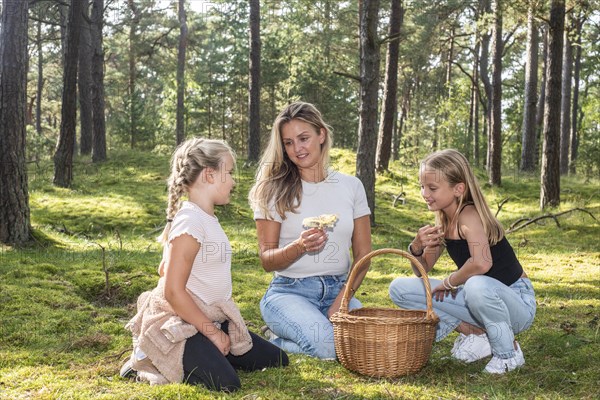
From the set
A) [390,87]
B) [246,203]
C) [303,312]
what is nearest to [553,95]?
[390,87]

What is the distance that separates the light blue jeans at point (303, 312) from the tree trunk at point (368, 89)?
592 cm

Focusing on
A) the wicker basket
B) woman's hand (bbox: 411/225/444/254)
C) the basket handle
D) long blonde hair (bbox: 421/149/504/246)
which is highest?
long blonde hair (bbox: 421/149/504/246)

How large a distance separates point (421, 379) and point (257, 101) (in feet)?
44.2

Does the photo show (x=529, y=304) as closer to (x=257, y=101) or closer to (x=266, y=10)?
(x=257, y=101)

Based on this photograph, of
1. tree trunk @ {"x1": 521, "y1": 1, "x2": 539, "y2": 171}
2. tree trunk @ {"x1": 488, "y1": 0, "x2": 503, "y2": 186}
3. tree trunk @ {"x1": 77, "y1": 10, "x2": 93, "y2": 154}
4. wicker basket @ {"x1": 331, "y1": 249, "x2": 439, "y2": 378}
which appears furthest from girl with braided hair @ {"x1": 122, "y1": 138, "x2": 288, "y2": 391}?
tree trunk @ {"x1": 77, "y1": 10, "x2": 93, "y2": 154}

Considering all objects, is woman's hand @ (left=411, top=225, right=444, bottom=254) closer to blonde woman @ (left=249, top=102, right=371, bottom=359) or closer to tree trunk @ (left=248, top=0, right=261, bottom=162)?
blonde woman @ (left=249, top=102, right=371, bottom=359)

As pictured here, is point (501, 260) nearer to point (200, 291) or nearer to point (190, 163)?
point (200, 291)

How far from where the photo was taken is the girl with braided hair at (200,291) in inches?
142

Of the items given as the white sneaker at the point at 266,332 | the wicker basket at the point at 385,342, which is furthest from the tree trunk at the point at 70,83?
the wicker basket at the point at 385,342

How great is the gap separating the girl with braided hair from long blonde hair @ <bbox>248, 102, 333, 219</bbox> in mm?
704

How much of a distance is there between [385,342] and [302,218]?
1.28 meters

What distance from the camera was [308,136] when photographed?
4.56 metres

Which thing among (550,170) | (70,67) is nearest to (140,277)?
(70,67)

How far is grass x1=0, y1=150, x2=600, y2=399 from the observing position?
3645mm
